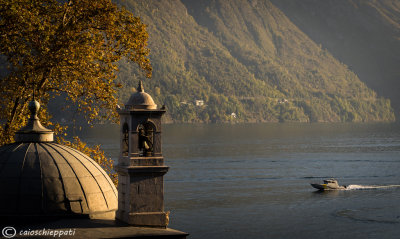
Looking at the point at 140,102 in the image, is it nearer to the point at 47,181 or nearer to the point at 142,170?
the point at 142,170

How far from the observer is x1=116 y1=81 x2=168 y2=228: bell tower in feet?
99.9

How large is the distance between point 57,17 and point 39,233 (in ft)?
62.3

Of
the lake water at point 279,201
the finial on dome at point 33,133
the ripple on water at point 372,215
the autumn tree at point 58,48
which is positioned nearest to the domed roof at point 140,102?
the finial on dome at point 33,133

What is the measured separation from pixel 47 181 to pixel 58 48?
13238 mm

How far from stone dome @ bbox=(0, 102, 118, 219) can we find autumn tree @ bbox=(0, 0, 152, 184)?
915cm

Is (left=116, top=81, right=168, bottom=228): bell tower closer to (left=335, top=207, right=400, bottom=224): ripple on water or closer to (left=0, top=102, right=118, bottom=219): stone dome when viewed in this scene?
(left=0, top=102, right=118, bottom=219): stone dome

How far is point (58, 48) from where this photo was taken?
40969mm

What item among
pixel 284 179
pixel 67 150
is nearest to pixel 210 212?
pixel 284 179

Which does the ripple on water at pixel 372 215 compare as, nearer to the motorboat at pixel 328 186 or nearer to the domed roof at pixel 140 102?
the motorboat at pixel 328 186

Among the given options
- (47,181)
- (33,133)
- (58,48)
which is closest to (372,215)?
(58,48)

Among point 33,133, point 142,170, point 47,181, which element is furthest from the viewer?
point 33,133

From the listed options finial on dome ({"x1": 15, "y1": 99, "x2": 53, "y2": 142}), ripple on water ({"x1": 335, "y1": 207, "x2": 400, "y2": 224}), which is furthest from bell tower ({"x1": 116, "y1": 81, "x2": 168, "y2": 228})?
ripple on water ({"x1": 335, "y1": 207, "x2": 400, "y2": 224})

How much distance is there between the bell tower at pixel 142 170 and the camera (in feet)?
99.9

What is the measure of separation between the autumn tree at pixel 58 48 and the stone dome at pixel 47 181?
915 cm
